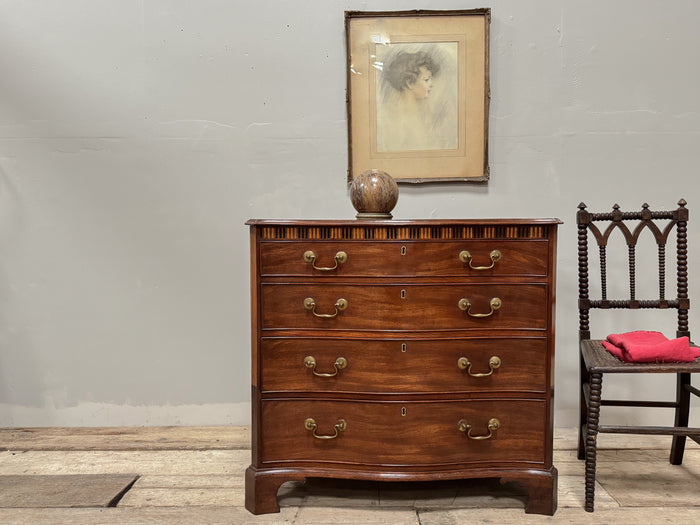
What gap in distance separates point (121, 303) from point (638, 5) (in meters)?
2.99

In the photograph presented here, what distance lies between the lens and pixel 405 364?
1.95 m

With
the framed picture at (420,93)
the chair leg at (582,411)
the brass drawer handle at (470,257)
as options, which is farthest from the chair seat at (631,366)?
the framed picture at (420,93)

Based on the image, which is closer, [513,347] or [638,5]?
[513,347]

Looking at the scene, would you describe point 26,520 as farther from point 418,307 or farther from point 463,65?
point 463,65

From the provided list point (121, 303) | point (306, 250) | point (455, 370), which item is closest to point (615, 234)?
point (455, 370)

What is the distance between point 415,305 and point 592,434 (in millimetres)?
823

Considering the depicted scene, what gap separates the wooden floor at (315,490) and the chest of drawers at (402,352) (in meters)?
0.14

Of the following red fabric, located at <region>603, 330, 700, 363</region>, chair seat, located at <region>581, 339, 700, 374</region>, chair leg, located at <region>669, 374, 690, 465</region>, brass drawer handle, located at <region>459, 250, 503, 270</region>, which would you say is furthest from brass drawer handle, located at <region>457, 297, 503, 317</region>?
chair leg, located at <region>669, 374, 690, 465</region>

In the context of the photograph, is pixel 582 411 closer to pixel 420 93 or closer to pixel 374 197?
pixel 374 197

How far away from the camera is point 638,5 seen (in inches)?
105

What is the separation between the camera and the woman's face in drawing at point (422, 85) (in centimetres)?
268

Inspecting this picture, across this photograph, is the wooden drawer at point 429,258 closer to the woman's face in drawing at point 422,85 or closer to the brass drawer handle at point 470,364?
the brass drawer handle at point 470,364

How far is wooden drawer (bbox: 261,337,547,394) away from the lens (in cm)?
195

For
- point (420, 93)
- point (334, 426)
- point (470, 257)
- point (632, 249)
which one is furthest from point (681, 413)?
point (420, 93)
